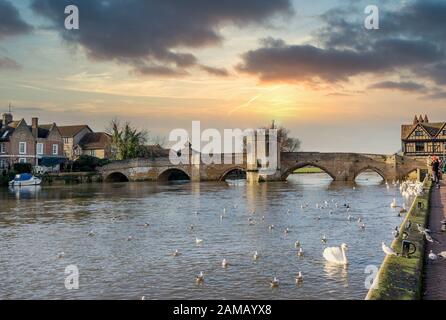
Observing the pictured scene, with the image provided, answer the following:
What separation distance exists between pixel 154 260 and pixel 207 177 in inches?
2120

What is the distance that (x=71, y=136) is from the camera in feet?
316

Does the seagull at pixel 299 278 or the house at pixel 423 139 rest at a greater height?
the house at pixel 423 139

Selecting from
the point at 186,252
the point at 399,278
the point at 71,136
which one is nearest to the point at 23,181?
the point at 71,136

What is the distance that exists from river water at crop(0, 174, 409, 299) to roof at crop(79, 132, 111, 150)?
225ft

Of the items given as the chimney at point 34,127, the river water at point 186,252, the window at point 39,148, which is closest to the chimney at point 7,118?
the chimney at point 34,127

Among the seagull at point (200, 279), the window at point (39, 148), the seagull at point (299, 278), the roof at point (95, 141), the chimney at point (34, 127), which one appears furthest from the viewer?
the roof at point (95, 141)

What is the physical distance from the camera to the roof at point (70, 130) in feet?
317

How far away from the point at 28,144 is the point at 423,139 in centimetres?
6388

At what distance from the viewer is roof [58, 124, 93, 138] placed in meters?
96.8

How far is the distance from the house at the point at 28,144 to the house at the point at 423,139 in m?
57.8

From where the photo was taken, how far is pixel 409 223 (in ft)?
51.0

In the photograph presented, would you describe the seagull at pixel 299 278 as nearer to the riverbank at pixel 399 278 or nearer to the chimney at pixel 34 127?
the riverbank at pixel 399 278

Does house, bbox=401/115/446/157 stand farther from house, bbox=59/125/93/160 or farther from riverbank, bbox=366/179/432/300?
riverbank, bbox=366/179/432/300
